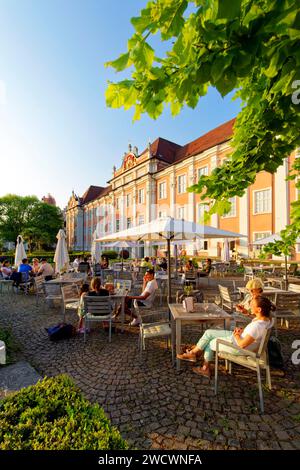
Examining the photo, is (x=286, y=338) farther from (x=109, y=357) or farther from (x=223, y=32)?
(x=223, y=32)

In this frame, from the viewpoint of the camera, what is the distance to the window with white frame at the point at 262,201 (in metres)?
21.1

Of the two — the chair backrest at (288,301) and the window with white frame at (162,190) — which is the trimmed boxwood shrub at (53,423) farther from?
the window with white frame at (162,190)

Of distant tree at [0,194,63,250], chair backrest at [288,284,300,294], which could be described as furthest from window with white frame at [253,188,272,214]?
distant tree at [0,194,63,250]

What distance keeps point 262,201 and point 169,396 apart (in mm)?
21836

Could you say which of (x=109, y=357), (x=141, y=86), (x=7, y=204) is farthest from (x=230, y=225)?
(x=7, y=204)

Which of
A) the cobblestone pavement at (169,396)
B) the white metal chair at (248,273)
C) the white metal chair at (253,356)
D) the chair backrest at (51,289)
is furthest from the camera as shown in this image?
the white metal chair at (248,273)

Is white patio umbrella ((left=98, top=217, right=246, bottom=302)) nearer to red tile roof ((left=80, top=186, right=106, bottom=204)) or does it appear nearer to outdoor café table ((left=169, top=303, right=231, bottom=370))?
outdoor café table ((left=169, top=303, right=231, bottom=370))

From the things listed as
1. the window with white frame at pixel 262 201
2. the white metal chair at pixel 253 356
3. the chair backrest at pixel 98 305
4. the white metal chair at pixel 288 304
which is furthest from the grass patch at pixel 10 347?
the window with white frame at pixel 262 201

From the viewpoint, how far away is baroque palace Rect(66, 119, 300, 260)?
20.8 meters

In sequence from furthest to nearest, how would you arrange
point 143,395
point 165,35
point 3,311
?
point 3,311, point 143,395, point 165,35

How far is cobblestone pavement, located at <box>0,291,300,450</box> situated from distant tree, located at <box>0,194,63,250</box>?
48878 mm

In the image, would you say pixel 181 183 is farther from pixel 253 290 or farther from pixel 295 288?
pixel 253 290

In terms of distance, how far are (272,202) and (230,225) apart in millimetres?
4713

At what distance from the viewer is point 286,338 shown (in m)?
5.42
